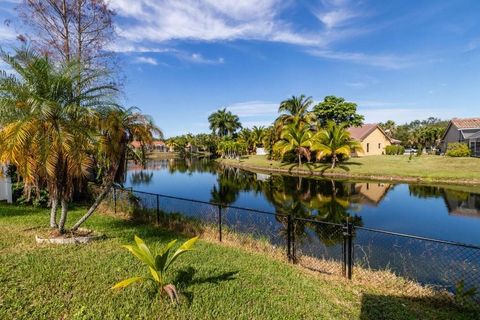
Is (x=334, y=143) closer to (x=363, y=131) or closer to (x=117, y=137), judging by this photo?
(x=363, y=131)

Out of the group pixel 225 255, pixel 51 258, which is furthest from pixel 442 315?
pixel 51 258

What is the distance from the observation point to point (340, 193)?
20.8 metres

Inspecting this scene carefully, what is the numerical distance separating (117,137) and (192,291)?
4193 mm

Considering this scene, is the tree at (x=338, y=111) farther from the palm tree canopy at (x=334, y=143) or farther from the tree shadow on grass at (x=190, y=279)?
the tree shadow on grass at (x=190, y=279)

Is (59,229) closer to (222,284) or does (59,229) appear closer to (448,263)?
(222,284)

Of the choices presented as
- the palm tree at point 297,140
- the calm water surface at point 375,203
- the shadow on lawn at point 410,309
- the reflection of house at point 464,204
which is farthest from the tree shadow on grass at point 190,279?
the palm tree at point 297,140

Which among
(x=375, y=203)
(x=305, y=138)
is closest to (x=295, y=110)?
(x=305, y=138)

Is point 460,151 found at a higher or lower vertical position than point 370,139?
lower

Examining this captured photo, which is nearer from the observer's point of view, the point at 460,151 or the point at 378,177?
the point at 378,177

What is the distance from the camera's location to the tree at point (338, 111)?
4869 centimetres

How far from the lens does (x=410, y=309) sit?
4.47 meters

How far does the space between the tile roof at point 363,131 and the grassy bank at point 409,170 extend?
1013 cm

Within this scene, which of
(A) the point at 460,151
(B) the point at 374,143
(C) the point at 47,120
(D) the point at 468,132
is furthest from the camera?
(B) the point at 374,143

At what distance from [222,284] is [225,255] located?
164 centimetres
